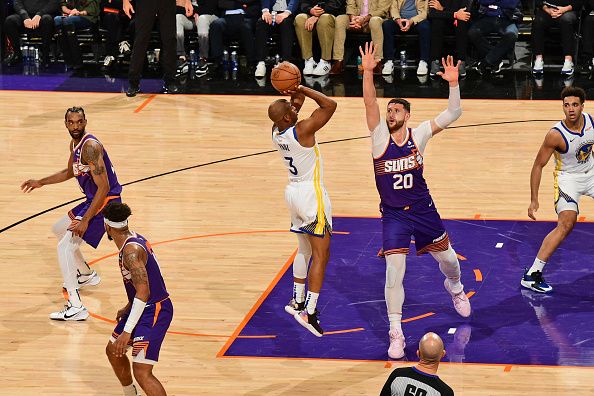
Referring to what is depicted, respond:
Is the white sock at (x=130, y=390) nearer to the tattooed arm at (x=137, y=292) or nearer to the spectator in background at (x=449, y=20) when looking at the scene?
the tattooed arm at (x=137, y=292)

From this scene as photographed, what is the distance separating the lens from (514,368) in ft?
30.8

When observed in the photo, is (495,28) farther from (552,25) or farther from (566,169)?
(566,169)

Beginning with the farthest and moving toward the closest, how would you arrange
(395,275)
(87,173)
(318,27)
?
(318,27) → (87,173) → (395,275)

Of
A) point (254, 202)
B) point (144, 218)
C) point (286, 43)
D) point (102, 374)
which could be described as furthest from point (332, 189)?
point (286, 43)

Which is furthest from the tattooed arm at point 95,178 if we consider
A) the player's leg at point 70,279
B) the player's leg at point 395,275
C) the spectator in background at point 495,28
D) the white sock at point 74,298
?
the spectator in background at point 495,28

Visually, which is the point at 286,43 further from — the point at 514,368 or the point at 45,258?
the point at 514,368

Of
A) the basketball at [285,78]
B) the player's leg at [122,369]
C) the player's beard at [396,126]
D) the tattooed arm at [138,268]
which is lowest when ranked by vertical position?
the player's leg at [122,369]

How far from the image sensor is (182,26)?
2141cm

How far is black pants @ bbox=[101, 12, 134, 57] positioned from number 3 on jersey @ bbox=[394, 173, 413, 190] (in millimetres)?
12797

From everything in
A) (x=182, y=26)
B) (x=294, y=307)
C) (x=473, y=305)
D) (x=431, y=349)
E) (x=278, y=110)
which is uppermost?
(x=278, y=110)

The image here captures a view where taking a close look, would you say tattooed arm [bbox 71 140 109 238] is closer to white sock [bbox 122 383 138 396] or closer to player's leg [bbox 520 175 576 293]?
white sock [bbox 122 383 138 396]

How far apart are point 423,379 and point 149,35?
45.8ft

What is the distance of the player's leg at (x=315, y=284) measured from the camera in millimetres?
9945

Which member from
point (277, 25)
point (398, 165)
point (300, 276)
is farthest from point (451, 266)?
point (277, 25)
